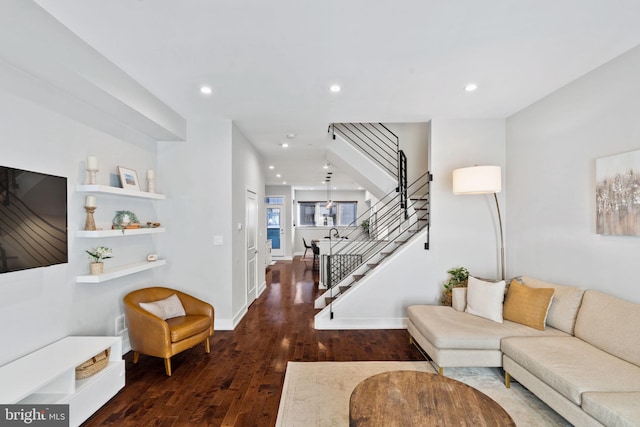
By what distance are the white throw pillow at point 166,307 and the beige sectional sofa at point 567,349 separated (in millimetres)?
2690

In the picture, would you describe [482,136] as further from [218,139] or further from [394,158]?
[218,139]

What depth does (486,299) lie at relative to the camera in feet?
10.5

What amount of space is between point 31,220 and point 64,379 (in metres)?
1.17

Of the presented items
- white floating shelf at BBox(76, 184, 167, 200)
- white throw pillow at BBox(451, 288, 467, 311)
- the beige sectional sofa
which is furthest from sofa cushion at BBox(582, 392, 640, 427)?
white floating shelf at BBox(76, 184, 167, 200)

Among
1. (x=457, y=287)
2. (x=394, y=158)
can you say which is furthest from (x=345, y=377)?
(x=394, y=158)

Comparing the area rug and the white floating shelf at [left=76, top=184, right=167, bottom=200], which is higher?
the white floating shelf at [left=76, top=184, right=167, bottom=200]

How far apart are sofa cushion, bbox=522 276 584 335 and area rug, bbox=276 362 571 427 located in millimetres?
698

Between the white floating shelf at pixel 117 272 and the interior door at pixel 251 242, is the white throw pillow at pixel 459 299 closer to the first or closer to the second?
the interior door at pixel 251 242

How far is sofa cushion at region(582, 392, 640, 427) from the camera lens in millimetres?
1631

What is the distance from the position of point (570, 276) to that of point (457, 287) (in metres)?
1.09

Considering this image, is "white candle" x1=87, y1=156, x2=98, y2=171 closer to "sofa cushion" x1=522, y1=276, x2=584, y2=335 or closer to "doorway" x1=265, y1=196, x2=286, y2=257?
"sofa cushion" x1=522, y1=276, x2=584, y2=335

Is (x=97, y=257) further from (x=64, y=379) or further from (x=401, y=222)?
(x=401, y=222)

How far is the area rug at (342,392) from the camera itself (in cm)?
225

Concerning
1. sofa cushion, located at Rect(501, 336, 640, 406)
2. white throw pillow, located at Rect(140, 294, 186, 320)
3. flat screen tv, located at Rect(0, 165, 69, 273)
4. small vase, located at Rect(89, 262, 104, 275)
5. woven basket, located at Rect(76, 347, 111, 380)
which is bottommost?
woven basket, located at Rect(76, 347, 111, 380)
